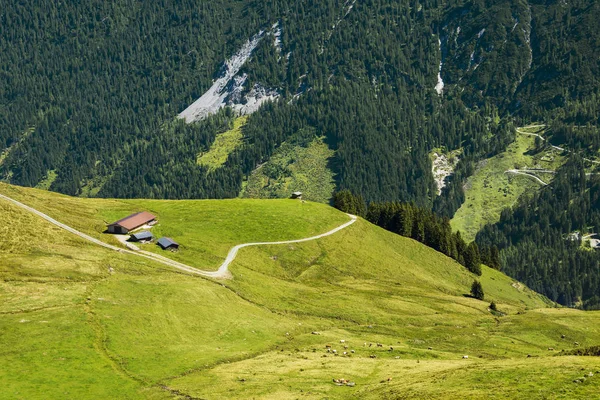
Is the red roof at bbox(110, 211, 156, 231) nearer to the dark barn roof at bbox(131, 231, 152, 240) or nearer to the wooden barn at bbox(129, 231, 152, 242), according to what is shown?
the wooden barn at bbox(129, 231, 152, 242)

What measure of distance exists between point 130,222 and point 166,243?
46.4 feet

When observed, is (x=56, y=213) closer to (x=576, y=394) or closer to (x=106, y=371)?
(x=106, y=371)

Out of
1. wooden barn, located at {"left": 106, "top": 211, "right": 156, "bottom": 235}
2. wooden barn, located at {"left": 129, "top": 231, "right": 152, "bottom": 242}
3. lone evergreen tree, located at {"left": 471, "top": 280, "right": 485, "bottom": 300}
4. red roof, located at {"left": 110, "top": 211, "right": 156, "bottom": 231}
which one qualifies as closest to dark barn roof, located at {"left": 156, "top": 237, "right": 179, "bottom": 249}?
wooden barn, located at {"left": 129, "top": 231, "right": 152, "bottom": 242}

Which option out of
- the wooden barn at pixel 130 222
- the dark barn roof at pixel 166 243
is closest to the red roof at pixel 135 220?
the wooden barn at pixel 130 222

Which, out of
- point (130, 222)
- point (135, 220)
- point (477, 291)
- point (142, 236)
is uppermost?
point (135, 220)

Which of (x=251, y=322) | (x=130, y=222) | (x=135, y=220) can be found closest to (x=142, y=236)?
(x=130, y=222)

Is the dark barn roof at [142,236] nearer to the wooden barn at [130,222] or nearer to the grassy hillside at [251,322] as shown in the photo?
the wooden barn at [130,222]

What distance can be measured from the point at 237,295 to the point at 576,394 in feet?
251

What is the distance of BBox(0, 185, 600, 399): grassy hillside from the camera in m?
73.4

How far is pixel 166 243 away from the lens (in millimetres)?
141500

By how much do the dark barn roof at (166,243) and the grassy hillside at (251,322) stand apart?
3455mm

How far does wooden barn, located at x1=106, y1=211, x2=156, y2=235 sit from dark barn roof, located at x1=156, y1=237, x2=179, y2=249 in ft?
31.5

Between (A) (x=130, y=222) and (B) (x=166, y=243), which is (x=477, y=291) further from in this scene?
(A) (x=130, y=222)

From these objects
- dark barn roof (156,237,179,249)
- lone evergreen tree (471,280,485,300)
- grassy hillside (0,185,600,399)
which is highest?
dark barn roof (156,237,179,249)
